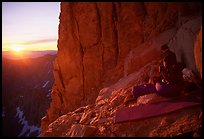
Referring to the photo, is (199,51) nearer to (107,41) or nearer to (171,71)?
(171,71)

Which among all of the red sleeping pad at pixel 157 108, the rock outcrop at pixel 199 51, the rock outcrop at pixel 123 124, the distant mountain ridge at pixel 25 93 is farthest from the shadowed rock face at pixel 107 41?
the distant mountain ridge at pixel 25 93

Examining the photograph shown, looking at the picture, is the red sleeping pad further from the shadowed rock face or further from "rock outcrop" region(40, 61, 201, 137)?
the shadowed rock face

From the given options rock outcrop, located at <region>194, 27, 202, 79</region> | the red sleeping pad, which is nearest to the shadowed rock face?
rock outcrop, located at <region>194, 27, 202, 79</region>

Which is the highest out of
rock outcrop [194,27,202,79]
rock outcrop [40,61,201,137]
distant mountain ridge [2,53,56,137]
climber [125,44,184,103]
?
rock outcrop [194,27,202,79]

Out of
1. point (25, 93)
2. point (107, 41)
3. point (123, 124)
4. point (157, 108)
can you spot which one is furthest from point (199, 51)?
point (25, 93)

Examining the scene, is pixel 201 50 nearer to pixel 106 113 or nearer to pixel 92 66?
pixel 106 113

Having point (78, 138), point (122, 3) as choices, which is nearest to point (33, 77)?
point (122, 3)
